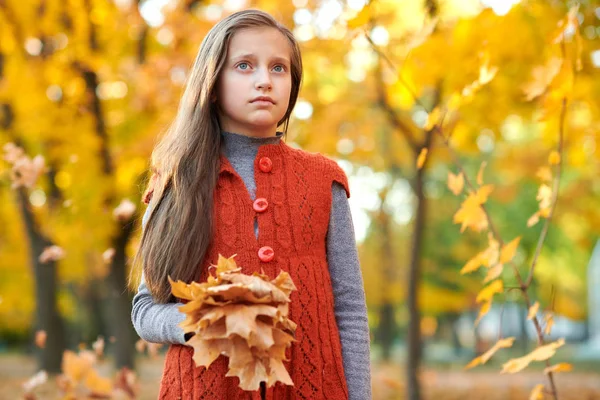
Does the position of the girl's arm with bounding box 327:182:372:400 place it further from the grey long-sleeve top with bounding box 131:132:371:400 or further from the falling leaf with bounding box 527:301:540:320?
the falling leaf with bounding box 527:301:540:320

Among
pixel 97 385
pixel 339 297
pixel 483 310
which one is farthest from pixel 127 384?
pixel 339 297

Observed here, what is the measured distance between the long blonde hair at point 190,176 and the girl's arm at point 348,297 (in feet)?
1.22

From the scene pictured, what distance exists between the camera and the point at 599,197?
39.6 ft

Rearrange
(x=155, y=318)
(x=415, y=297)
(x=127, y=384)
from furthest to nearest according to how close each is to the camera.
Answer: (x=415, y=297)
(x=127, y=384)
(x=155, y=318)

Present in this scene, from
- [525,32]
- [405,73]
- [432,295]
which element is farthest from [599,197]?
[405,73]

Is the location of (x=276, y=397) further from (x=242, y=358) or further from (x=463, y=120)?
(x=463, y=120)

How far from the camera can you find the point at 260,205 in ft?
6.21

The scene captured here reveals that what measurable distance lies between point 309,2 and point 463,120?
6.03ft

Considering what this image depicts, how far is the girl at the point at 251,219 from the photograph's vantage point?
183 cm

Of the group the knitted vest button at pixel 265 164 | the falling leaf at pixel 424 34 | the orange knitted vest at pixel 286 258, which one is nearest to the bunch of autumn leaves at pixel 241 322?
the orange knitted vest at pixel 286 258

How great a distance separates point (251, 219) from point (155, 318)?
367 millimetres

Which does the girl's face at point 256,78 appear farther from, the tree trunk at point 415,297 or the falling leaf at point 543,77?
the tree trunk at point 415,297

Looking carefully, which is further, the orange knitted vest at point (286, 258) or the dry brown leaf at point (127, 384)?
the dry brown leaf at point (127, 384)

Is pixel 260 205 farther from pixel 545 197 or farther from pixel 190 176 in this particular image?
pixel 545 197
